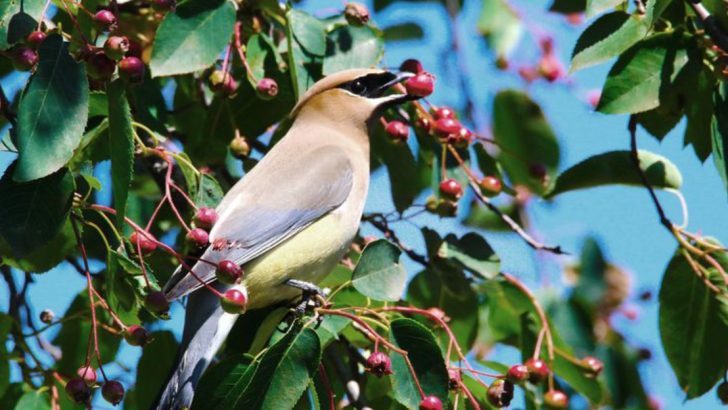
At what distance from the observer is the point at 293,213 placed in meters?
3.75

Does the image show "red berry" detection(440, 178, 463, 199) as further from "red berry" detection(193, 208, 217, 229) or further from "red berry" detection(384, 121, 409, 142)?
"red berry" detection(193, 208, 217, 229)

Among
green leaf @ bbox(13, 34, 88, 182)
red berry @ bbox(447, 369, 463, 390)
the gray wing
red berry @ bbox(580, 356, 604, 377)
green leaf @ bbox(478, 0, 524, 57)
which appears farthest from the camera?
green leaf @ bbox(478, 0, 524, 57)

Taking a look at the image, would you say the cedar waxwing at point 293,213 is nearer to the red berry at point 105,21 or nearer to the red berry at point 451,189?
the red berry at point 451,189

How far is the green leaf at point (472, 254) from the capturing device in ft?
12.8

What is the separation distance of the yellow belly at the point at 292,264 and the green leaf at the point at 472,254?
40cm

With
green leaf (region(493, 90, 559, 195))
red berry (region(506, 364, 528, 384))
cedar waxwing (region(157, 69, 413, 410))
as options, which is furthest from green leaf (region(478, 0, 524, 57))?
red berry (region(506, 364, 528, 384))

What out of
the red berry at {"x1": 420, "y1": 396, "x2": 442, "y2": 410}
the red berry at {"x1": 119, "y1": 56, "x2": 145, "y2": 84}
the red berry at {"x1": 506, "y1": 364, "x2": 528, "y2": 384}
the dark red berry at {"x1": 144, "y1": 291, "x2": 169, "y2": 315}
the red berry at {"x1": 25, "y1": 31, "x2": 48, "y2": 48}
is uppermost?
the red berry at {"x1": 119, "y1": 56, "x2": 145, "y2": 84}

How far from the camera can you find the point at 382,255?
129 inches

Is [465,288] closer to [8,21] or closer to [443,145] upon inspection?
[443,145]

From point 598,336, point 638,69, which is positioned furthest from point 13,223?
point 598,336

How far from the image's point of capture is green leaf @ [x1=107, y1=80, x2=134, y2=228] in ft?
9.37

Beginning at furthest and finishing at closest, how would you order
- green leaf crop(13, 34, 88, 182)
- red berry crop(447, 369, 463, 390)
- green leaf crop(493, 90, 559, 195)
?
green leaf crop(493, 90, 559, 195) < red berry crop(447, 369, 463, 390) < green leaf crop(13, 34, 88, 182)

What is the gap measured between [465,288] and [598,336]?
0.68 meters

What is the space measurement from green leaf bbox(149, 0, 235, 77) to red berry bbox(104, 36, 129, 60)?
1.36 feet
